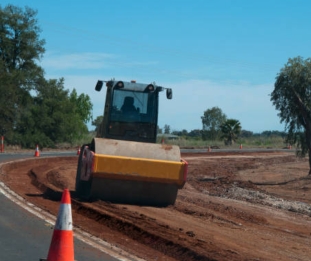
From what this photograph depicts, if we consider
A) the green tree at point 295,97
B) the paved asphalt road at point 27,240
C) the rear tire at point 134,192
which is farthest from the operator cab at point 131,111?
the green tree at point 295,97

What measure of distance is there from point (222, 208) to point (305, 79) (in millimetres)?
15273

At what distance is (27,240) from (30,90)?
46.7m

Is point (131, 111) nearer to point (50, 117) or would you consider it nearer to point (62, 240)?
point (62, 240)

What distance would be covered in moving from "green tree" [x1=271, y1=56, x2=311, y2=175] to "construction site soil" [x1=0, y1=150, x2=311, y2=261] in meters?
5.99

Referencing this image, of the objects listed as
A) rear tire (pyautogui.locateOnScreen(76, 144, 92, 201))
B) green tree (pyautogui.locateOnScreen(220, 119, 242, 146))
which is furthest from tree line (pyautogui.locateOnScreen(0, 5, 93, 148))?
rear tire (pyautogui.locateOnScreen(76, 144, 92, 201))

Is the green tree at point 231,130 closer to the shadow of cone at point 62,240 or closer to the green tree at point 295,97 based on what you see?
the green tree at point 295,97

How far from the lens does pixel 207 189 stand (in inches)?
920

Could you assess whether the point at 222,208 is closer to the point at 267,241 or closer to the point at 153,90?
the point at 153,90

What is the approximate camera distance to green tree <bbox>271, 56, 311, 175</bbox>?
29.8m

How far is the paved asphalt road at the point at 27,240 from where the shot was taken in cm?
886

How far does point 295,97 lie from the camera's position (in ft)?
98.3

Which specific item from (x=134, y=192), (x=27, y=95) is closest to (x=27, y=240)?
(x=134, y=192)

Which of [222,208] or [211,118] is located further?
[211,118]

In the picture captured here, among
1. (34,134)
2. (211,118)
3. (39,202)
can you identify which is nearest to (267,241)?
(39,202)
